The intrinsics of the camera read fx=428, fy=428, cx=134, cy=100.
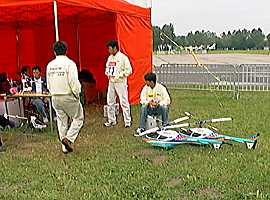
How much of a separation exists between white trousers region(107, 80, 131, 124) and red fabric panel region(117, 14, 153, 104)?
1578 mm

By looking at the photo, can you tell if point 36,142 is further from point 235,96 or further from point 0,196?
point 235,96

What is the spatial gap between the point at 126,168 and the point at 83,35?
7.14m

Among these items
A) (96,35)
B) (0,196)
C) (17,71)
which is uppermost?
(96,35)

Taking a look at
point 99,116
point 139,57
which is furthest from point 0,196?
point 139,57

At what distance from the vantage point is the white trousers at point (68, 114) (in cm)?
618

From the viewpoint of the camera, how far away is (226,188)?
462 centimetres

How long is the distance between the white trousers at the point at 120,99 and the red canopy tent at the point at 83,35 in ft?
5.14

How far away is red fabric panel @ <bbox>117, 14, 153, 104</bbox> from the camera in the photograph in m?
9.87

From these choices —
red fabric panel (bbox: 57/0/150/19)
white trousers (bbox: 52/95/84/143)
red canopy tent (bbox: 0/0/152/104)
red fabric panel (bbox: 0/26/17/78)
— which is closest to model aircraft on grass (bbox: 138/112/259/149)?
white trousers (bbox: 52/95/84/143)

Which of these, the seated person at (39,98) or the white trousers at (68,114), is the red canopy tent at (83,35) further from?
the white trousers at (68,114)

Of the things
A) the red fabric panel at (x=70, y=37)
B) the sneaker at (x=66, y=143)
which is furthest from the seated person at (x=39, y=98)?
the red fabric panel at (x=70, y=37)

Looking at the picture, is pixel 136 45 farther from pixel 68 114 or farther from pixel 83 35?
pixel 68 114

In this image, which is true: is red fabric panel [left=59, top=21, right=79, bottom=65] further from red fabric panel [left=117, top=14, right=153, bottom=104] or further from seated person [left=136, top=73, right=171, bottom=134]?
seated person [left=136, top=73, right=171, bottom=134]

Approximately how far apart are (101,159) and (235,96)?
744cm
